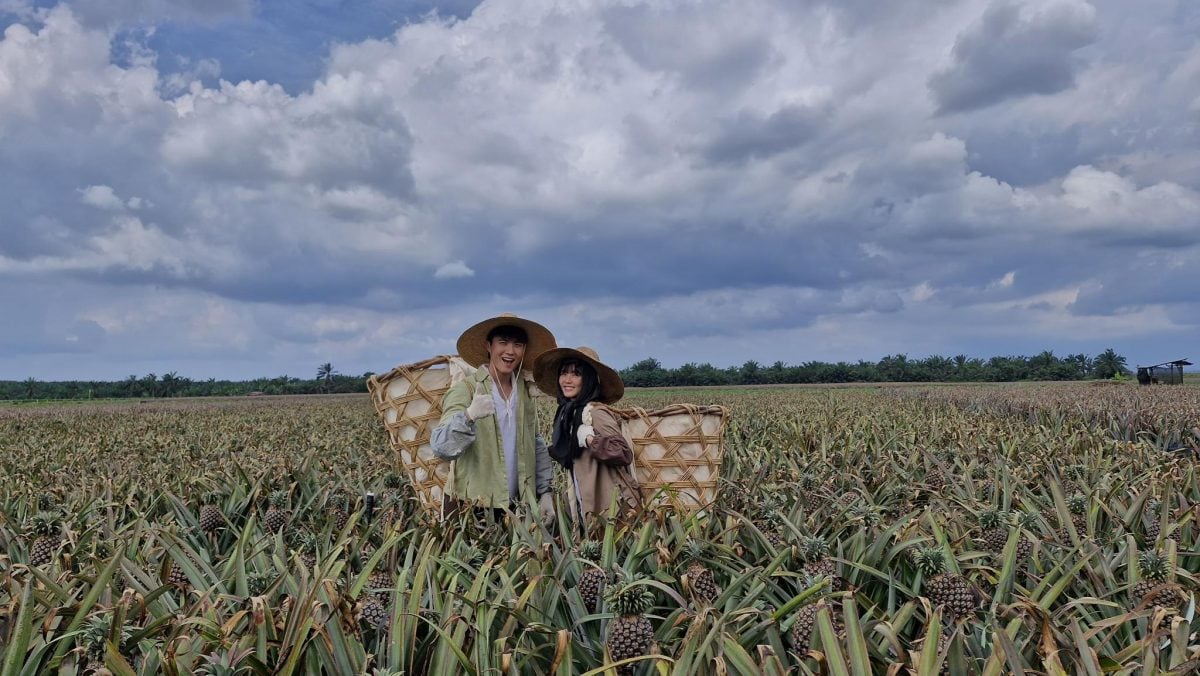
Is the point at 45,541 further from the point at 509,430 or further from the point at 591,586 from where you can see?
the point at 591,586

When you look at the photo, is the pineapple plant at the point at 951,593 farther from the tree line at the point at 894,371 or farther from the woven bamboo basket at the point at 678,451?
the tree line at the point at 894,371

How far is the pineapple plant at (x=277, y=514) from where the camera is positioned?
412 centimetres

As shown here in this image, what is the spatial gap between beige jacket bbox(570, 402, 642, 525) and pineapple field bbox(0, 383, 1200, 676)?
437mm

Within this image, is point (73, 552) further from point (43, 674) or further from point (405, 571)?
point (405, 571)

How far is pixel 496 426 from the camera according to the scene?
13.8 feet

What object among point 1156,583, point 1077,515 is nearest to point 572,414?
point 1156,583

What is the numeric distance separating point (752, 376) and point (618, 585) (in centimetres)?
6042

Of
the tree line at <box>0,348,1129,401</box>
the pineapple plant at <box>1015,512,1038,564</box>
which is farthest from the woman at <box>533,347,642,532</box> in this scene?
the tree line at <box>0,348,1129,401</box>

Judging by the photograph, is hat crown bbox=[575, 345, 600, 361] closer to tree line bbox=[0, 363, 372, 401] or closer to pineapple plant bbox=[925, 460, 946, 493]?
pineapple plant bbox=[925, 460, 946, 493]

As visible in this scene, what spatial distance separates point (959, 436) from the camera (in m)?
8.02

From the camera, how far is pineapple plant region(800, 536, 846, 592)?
273 cm

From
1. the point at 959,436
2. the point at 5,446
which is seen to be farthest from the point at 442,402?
the point at 5,446

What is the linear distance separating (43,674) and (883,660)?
2565mm

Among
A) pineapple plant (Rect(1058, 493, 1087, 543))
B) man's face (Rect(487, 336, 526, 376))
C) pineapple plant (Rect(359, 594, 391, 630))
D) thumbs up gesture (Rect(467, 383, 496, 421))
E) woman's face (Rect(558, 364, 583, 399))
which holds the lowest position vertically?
pineapple plant (Rect(1058, 493, 1087, 543))
